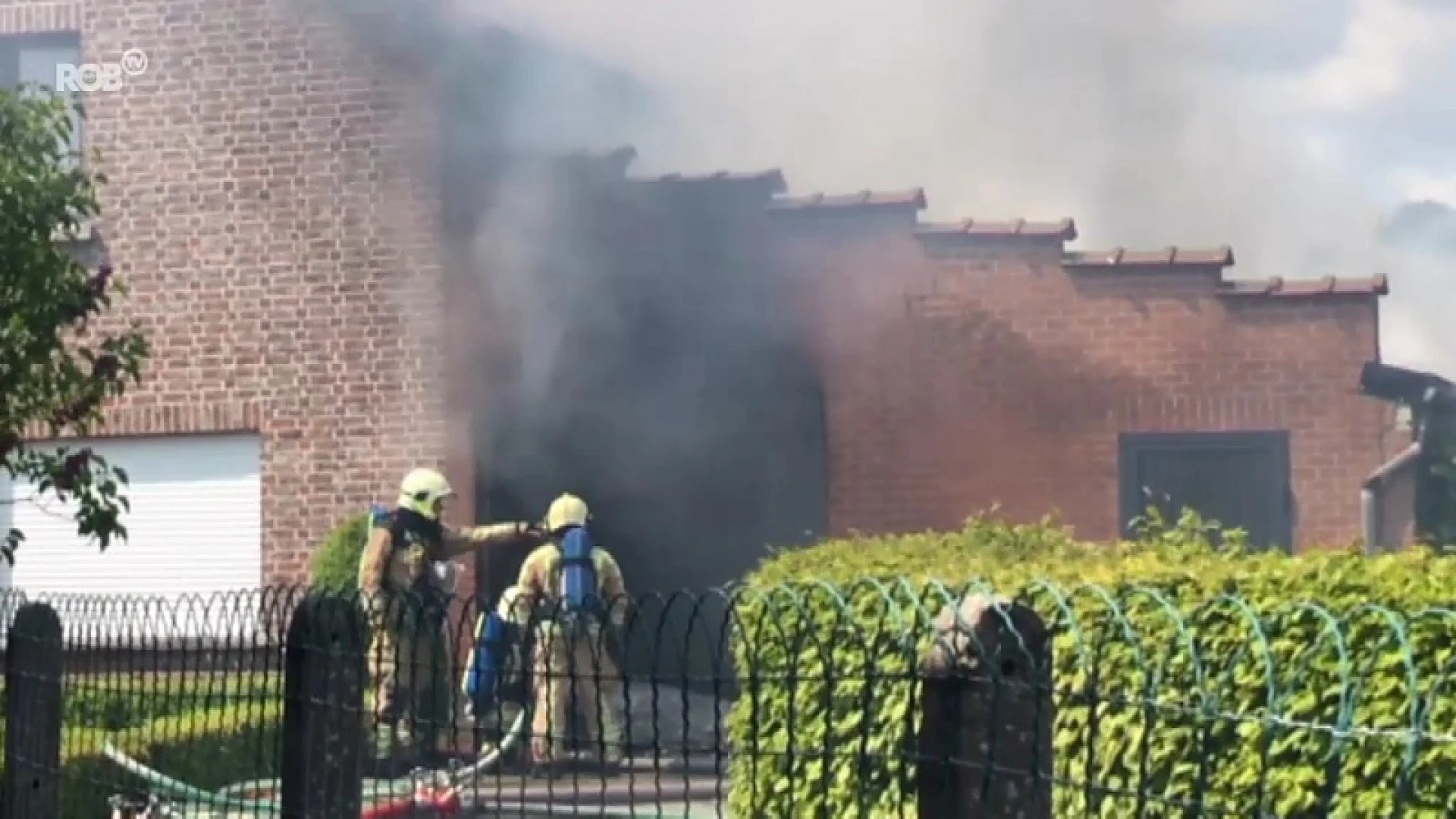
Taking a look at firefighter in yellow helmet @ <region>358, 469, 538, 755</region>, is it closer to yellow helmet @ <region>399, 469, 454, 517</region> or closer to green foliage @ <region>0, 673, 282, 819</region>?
green foliage @ <region>0, 673, 282, 819</region>


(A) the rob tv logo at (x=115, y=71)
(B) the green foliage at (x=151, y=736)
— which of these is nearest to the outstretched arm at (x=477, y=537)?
(B) the green foliage at (x=151, y=736)

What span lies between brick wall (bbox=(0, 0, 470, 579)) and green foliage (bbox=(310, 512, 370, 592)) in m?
0.59

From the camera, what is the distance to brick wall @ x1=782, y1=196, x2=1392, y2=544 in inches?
520

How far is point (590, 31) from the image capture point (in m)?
15.2

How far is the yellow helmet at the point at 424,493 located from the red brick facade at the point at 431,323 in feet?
7.61

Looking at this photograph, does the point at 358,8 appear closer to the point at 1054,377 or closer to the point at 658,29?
the point at 658,29

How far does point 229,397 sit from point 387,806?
9.78 meters

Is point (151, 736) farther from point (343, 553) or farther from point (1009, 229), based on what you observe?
point (1009, 229)

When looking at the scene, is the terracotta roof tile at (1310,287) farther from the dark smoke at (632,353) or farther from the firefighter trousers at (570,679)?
the firefighter trousers at (570,679)

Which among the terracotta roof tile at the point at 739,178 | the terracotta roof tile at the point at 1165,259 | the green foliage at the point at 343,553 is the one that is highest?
the terracotta roof tile at the point at 739,178

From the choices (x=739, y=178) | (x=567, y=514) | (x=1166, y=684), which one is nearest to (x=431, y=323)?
(x=739, y=178)

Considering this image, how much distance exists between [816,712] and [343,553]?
803 cm

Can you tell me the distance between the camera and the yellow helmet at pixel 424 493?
11.2 meters

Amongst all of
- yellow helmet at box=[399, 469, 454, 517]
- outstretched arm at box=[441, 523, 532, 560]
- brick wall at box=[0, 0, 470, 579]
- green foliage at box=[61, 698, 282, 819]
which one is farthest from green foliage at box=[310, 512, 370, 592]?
green foliage at box=[61, 698, 282, 819]
